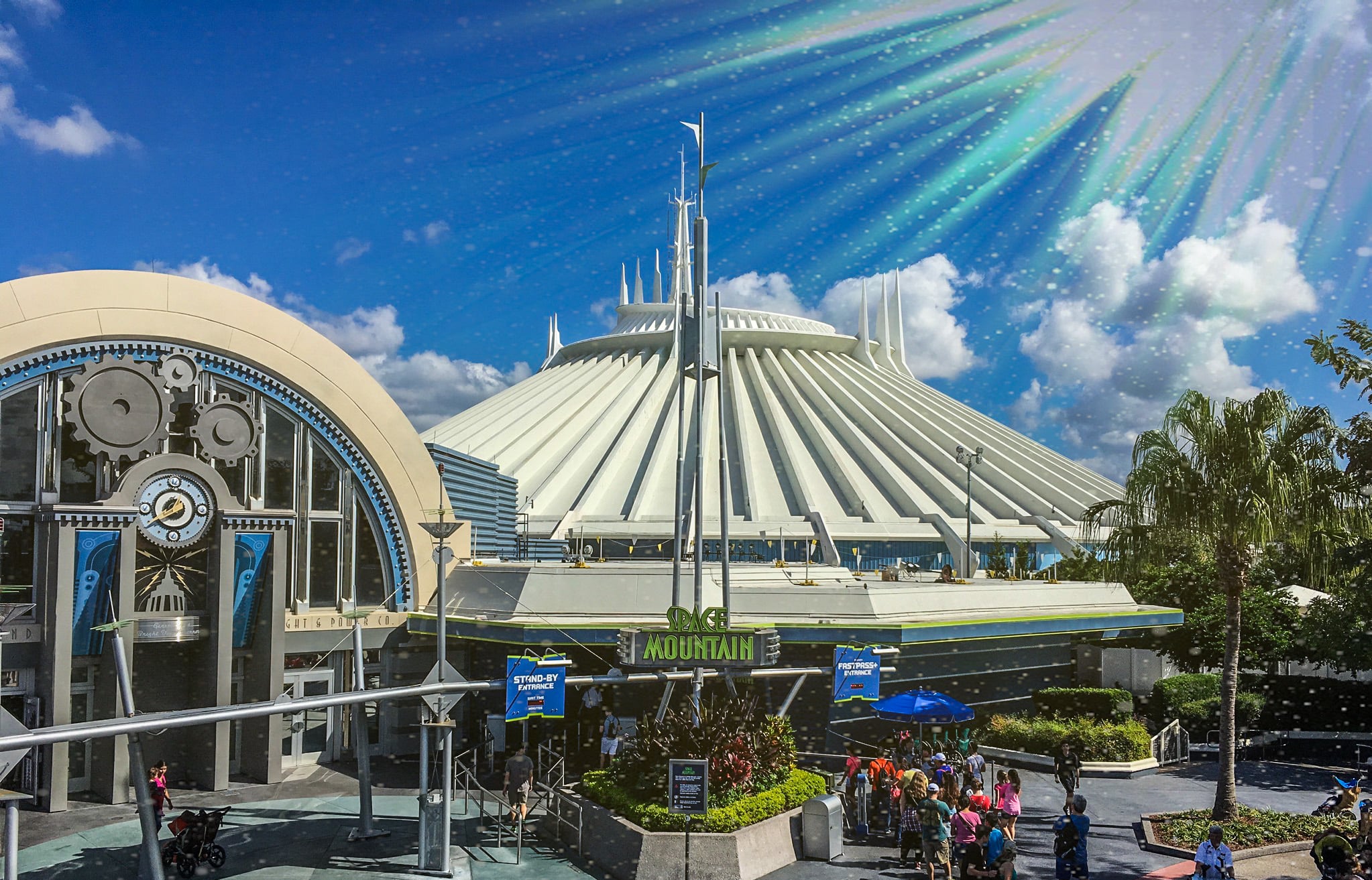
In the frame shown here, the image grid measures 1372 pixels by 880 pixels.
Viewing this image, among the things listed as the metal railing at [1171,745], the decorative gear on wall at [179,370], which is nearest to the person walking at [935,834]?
the metal railing at [1171,745]

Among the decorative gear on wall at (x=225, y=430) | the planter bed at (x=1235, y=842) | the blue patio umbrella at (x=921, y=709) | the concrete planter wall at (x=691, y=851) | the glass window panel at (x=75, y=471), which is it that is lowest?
the planter bed at (x=1235, y=842)

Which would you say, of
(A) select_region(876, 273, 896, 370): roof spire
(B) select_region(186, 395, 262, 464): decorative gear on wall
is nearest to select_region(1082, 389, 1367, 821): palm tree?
(B) select_region(186, 395, 262, 464): decorative gear on wall

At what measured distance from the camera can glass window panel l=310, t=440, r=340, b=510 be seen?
25.8m

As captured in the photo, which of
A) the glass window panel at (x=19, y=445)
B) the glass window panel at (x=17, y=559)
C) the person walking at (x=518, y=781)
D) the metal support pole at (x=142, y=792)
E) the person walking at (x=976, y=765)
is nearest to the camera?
the metal support pole at (x=142, y=792)

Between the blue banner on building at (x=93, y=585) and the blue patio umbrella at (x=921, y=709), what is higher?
the blue banner on building at (x=93, y=585)

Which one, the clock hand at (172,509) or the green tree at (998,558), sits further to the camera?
the green tree at (998,558)

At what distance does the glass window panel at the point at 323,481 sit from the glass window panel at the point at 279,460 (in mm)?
474

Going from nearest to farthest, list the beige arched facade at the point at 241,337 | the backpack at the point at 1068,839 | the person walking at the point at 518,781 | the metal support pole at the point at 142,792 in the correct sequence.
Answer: the metal support pole at the point at 142,792
the backpack at the point at 1068,839
the person walking at the point at 518,781
the beige arched facade at the point at 241,337

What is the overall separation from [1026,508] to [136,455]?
120 feet

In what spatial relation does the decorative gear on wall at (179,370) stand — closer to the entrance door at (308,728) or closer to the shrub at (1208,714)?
the entrance door at (308,728)

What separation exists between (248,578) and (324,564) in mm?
1903

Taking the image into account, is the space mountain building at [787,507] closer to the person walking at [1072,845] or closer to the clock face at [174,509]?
the clock face at [174,509]

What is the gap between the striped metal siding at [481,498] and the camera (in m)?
30.0

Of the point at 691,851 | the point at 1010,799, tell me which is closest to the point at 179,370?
the point at 691,851
